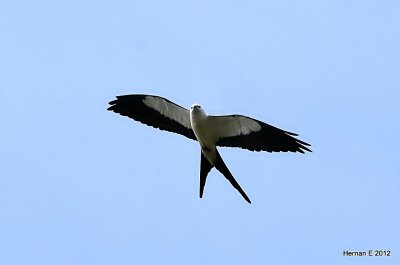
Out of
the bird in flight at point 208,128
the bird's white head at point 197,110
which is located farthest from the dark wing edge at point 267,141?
the bird's white head at point 197,110

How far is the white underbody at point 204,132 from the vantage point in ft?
47.8

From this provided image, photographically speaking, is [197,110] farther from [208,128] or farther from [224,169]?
[224,169]

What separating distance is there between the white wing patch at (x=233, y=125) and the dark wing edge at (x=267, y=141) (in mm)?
88

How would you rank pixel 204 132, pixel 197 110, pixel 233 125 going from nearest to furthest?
pixel 197 110
pixel 204 132
pixel 233 125

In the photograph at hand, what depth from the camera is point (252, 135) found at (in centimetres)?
1506

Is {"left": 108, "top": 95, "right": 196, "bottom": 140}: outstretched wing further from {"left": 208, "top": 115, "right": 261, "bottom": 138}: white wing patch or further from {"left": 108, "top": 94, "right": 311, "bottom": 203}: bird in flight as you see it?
{"left": 208, "top": 115, "right": 261, "bottom": 138}: white wing patch

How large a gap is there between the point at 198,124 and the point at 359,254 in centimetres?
449

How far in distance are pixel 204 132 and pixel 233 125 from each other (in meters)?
0.66

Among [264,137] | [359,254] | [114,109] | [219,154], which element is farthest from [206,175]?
[359,254]

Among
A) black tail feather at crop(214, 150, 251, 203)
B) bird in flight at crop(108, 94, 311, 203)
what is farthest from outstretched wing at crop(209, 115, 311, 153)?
black tail feather at crop(214, 150, 251, 203)

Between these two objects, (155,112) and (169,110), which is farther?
(155,112)

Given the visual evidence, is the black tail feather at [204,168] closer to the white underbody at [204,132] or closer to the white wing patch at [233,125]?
the white underbody at [204,132]

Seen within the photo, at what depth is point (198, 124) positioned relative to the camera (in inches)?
576

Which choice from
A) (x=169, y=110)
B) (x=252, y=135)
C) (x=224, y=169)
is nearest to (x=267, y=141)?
(x=252, y=135)
